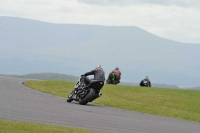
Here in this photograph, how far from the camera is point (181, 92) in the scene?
42312 millimetres

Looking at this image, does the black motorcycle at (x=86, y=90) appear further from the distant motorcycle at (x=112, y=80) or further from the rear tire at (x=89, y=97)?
the distant motorcycle at (x=112, y=80)

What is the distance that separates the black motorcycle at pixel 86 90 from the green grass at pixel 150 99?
1.88m

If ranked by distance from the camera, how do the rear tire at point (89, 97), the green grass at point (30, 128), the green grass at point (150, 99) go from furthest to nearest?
1. the green grass at point (150, 99)
2. the rear tire at point (89, 97)
3. the green grass at point (30, 128)

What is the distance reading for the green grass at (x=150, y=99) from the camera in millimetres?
28250

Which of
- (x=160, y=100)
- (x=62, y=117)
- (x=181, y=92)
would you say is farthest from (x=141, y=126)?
(x=181, y=92)

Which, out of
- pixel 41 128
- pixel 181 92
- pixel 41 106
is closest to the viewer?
pixel 41 128

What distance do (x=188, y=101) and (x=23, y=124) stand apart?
68.5 ft

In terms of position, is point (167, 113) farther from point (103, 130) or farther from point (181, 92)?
point (181, 92)

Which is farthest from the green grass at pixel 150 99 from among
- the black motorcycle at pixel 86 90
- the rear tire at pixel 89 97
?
the rear tire at pixel 89 97

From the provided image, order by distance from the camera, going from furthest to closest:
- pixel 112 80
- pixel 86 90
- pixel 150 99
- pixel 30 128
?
pixel 112 80 → pixel 150 99 → pixel 86 90 → pixel 30 128

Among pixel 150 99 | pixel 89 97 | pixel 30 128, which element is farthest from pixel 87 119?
pixel 150 99

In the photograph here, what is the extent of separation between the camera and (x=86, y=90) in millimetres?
27125

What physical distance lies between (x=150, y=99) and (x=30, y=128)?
20.3 m

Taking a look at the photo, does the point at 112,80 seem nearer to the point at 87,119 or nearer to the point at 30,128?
the point at 87,119
